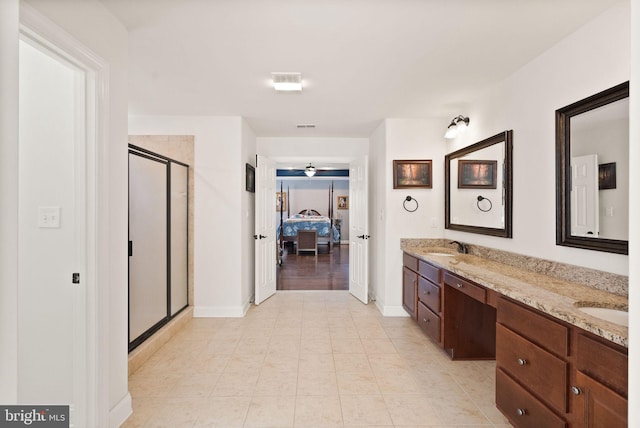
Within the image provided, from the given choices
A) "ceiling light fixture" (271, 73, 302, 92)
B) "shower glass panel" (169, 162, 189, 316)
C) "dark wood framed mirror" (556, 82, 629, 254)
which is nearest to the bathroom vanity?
"dark wood framed mirror" (556, 82, 629, 254)

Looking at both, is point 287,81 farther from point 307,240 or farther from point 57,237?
point 307,240

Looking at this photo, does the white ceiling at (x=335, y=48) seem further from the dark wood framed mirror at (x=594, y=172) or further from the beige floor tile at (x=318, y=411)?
the beige floor tile at (x=318, y=411)

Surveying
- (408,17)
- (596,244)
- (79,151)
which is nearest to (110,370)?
(79,151)

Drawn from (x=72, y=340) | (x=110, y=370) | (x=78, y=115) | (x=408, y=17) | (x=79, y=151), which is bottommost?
(x=110, y=370)

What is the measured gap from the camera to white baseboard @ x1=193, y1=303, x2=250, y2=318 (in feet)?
12.6

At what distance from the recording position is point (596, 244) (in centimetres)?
182

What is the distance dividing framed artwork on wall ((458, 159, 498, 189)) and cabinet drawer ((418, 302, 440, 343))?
Answer: 1290 mm

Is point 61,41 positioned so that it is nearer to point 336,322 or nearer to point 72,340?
point 72,340

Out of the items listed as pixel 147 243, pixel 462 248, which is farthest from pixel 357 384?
pixel 147 243

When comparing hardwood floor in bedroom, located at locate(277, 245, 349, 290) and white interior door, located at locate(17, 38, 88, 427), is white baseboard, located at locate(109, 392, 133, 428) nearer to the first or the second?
white interior door, located at locate(17, 38, 88, 427)

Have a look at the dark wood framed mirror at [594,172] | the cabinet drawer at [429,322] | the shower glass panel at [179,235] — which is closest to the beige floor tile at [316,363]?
the cabinet drawer at [429,322]

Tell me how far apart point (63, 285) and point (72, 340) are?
0.29 metres

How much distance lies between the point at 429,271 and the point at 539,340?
1.49m

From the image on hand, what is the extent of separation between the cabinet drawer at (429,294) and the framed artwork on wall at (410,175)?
117cm
